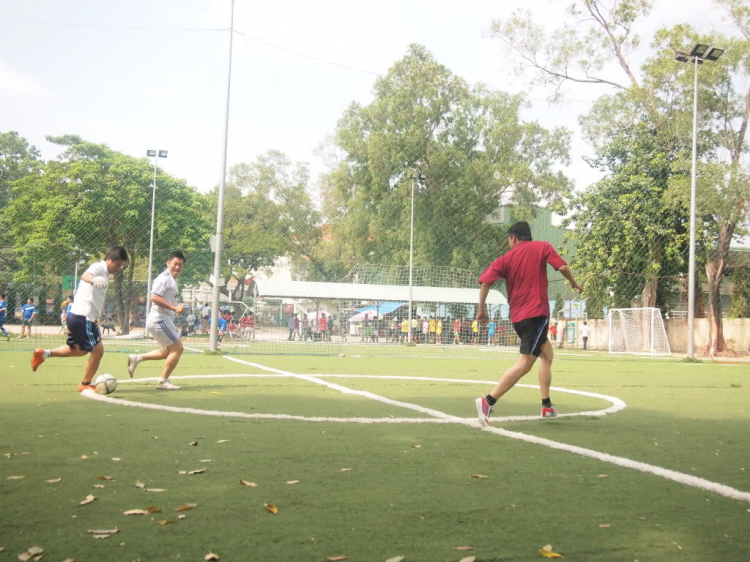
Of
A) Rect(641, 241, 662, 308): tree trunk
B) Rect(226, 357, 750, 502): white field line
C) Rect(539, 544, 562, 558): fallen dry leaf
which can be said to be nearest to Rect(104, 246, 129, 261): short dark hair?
Rect(226, 357, 750, 502): white field line

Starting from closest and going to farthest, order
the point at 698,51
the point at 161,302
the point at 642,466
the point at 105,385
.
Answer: the point at 642,466, the point at 105,385, the point at 161,302, the point at 698,51

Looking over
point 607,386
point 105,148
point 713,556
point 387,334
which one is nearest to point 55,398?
point 713,556

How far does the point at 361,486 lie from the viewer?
369cm

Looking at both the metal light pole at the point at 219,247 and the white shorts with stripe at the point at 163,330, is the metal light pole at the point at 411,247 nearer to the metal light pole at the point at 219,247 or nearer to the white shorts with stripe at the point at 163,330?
the metal light pole at the point at 219,247

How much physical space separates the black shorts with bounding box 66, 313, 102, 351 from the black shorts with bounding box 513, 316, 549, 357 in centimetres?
481

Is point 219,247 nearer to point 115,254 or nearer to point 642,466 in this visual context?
point 115,254

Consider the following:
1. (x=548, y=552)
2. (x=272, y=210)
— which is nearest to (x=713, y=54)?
(x=548, y=552)

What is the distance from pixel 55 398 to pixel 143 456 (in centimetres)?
360

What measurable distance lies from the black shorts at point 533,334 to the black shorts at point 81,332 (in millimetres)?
4809

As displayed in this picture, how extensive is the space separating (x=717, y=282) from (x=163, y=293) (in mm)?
25355

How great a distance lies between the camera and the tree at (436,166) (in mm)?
35375

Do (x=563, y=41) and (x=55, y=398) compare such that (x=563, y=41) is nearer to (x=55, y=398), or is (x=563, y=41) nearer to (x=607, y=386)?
(x=607, y=386)

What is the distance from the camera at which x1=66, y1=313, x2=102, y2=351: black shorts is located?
791 centimetres

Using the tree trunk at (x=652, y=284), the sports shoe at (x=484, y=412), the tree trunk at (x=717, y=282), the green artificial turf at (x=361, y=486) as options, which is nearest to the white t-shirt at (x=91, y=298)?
the green artificial turf at (x=361, y=486)
